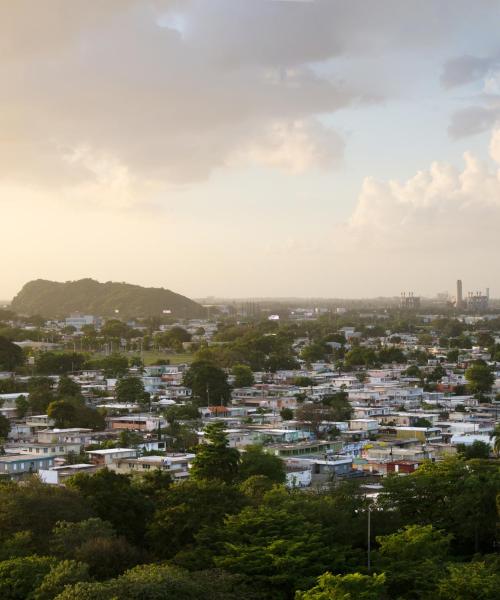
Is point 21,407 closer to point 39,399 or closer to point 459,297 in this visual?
point 39,399

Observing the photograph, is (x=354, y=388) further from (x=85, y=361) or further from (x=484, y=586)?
(x=484, y=586)

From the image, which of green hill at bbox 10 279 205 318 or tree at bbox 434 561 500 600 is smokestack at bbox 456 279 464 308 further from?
tree at bbox 434 561 500 600

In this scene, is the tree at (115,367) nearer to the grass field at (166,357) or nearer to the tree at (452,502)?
the grass field at (166,357)

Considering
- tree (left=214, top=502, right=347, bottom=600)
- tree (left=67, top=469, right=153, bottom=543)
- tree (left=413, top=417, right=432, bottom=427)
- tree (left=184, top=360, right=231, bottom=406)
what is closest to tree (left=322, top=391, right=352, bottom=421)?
tree (left=413, top=417, right=432, bottom=427)

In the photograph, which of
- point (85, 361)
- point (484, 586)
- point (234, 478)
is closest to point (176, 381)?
point (85, 361)

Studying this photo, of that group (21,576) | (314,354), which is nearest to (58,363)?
(314,354)

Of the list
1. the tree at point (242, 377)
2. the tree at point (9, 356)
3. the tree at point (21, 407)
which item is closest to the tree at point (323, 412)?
the tree at point (242, 377)
